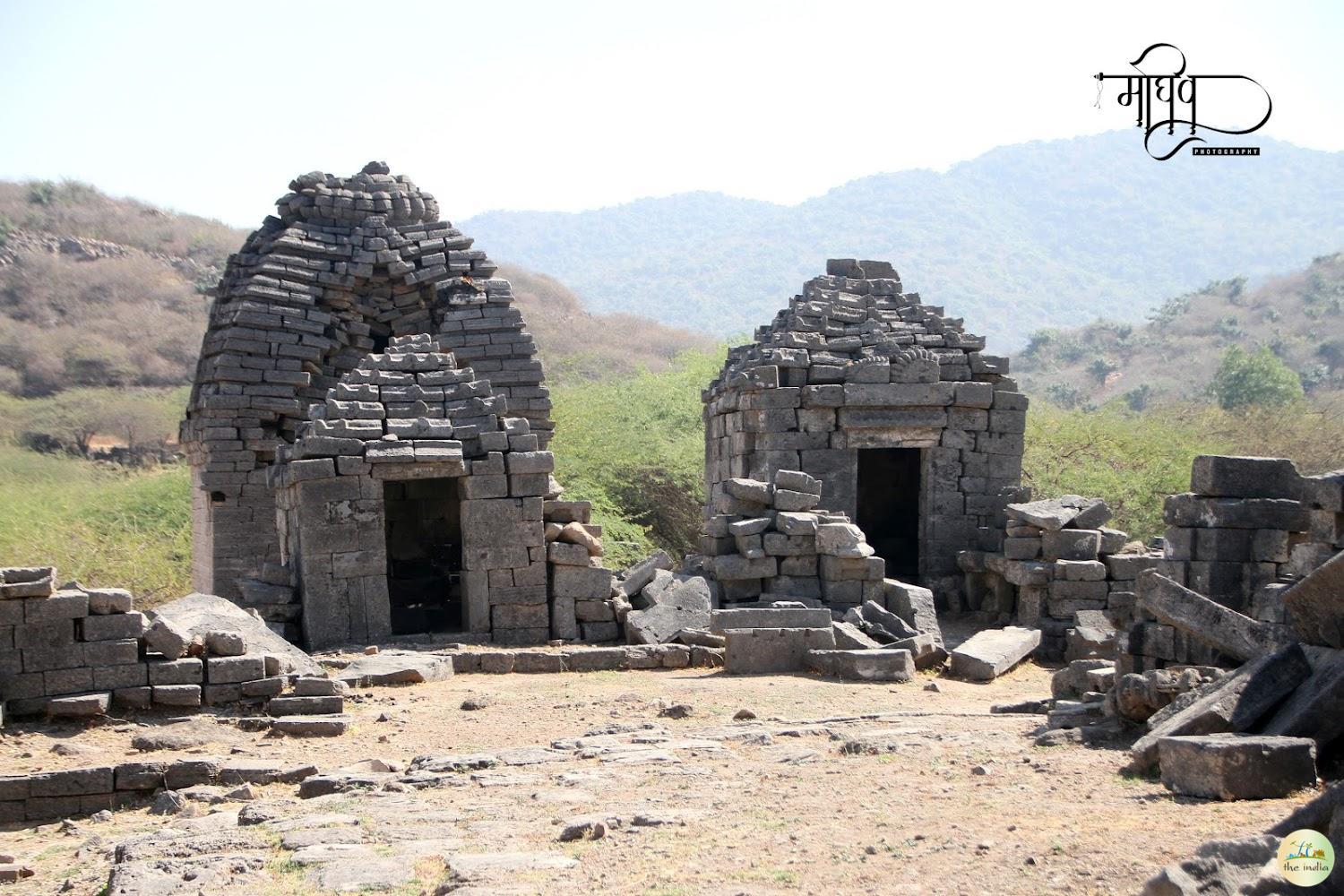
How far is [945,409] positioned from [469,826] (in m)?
10.4

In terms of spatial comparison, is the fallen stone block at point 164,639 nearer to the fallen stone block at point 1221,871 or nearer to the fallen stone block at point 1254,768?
the fallen stone block at point 1254,768

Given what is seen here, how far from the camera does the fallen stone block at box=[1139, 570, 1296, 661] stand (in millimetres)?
7812

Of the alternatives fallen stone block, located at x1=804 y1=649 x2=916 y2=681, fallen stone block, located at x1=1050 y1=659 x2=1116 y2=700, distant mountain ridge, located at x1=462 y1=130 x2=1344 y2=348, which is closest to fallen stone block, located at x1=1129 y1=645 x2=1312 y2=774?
fallen stone block, located at x1=1050 y1=659 x2=1116 y2=700

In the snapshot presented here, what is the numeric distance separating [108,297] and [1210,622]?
4605cm

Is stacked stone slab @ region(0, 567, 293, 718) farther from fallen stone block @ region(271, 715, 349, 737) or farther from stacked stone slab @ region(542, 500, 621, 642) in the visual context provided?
stacked stone slab @ region(542, 500, 621, 642)

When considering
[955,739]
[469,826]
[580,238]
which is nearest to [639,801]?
[469,826]

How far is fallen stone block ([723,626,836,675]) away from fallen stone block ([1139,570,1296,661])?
330 centimetres

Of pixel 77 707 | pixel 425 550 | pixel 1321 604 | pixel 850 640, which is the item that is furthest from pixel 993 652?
pixel 77 707

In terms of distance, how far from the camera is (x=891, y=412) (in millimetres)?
15688

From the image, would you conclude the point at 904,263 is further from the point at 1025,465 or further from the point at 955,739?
the point at 955,739

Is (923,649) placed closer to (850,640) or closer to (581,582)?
(850,640)

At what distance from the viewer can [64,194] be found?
5622cm

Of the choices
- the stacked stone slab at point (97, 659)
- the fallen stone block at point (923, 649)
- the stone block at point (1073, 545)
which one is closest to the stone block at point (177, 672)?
the stacked stone slab at point (97, 659)

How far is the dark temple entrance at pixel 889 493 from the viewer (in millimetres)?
18578
